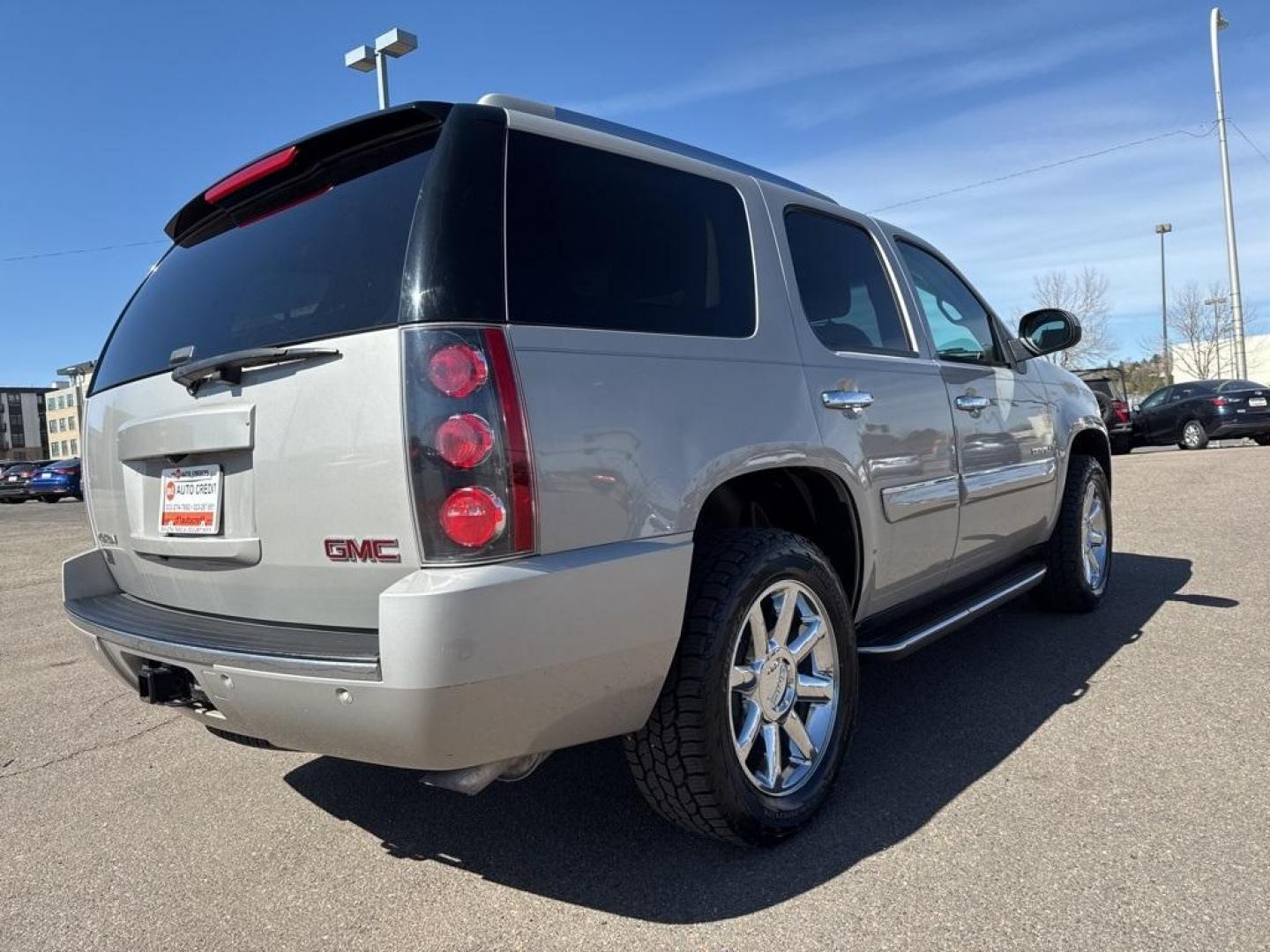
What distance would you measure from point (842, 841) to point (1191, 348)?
50.9 m

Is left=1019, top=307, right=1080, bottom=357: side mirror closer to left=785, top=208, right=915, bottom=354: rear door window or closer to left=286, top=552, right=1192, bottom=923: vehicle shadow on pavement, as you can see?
left=785, top=208, right=915, bottom=354: rear door window

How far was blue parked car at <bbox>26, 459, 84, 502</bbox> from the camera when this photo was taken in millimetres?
25141

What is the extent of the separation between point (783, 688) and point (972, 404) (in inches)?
66.7

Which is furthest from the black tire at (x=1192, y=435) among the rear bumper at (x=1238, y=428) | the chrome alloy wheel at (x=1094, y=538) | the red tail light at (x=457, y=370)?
the red tail light at (x=457, y=370)

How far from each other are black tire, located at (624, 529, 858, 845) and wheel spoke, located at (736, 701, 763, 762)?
70 mm

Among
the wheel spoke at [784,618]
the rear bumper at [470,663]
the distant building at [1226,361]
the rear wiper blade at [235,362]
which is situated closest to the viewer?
the rear bumper at [470,663]

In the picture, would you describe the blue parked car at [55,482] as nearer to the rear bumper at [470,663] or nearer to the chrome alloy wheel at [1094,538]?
the chrome alloy wheel at [1094,538]

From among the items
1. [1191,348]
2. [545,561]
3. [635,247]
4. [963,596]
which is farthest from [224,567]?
[1191,348]

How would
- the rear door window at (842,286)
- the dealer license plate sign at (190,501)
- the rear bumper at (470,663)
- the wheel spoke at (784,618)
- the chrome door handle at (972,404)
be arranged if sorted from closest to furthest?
the rear bumper at (470,663)
the dealer license plate sign at (190,501)
the wheel spoke at (784,618)
the rear door window at (842,286)
the chrome door handle at (972,404)

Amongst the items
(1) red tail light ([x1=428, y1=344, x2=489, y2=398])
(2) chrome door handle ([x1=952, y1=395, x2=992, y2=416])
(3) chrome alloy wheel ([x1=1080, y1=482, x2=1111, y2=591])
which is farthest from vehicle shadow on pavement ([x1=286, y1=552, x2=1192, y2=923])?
(1) red tail light ([x1=428, y1=344, x2=489, y2=398])

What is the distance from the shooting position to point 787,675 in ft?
8.59

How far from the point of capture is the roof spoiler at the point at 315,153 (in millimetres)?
2217

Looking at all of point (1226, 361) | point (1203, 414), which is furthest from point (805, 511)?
point (1226, 361)

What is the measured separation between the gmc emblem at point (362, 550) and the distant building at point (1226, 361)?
1629 inches
